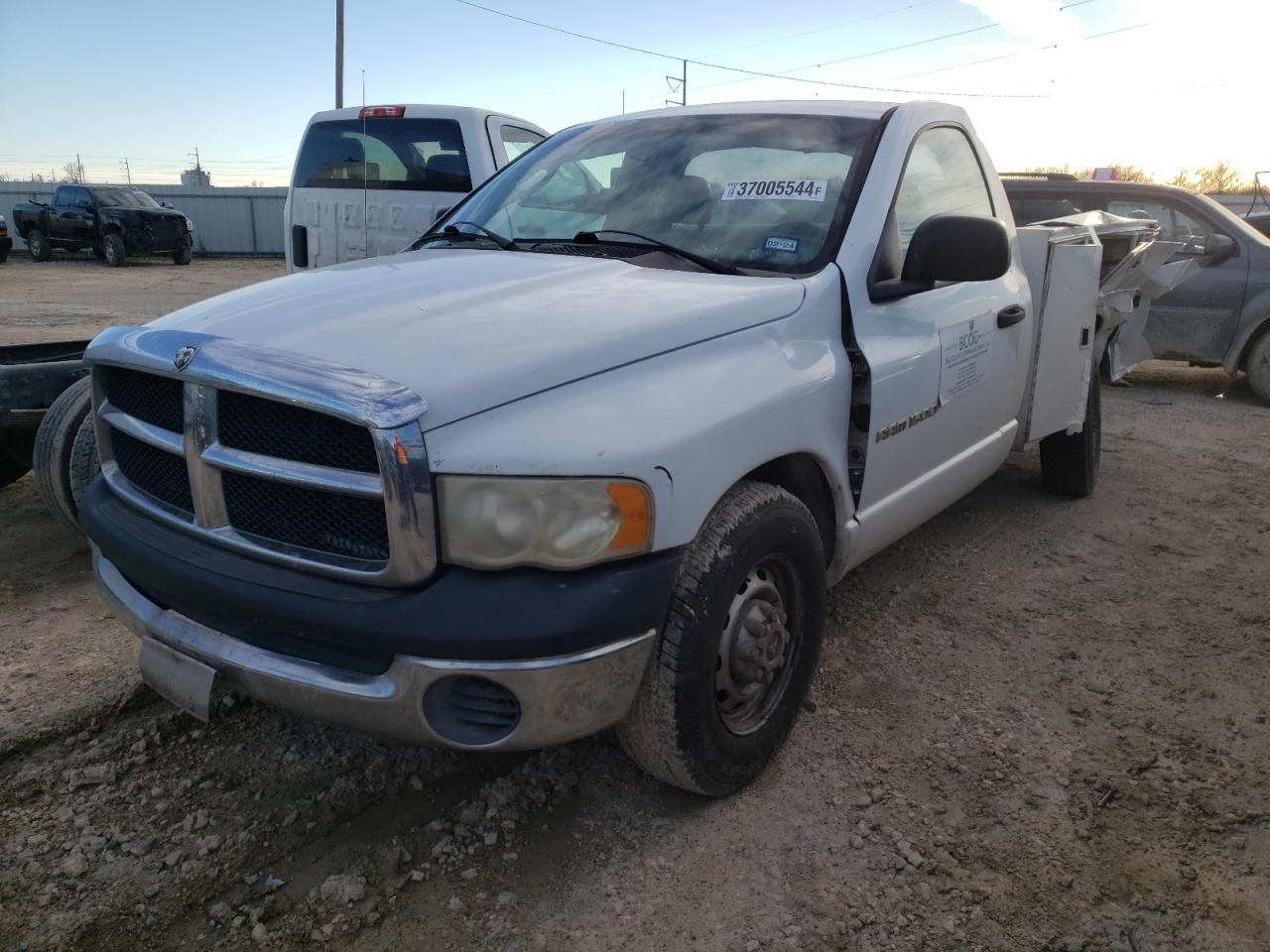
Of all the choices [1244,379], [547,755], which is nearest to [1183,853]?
[547,755]

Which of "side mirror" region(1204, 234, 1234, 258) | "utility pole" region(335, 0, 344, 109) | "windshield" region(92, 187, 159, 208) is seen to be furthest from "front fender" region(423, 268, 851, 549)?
"windshield" region(92, 187, 159, 208)

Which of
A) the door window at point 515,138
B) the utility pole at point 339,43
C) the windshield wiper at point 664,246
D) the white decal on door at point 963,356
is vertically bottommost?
the white decal on door at point 963,356

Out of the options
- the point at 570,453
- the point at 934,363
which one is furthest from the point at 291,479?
the point at 934,363

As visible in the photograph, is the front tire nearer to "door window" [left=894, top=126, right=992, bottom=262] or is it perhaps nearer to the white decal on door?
the white decal on door

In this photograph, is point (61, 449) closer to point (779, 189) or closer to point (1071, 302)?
point (779, 189)

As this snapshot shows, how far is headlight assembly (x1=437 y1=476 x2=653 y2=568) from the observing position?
1.84 meters

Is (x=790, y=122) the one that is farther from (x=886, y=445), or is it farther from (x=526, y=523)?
(x=526, y=523)

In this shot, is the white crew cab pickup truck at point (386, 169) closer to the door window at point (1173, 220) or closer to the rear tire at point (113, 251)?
the door window at point (1173, 220)

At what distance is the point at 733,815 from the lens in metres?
2.40

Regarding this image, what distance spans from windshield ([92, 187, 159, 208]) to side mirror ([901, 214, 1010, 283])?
24.9 metres

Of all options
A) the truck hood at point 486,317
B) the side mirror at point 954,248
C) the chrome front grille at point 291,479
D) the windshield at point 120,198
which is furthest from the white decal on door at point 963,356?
the windshield at point 120,198

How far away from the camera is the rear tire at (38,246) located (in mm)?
23688

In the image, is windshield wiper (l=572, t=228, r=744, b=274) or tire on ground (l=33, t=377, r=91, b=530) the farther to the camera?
tire on ground (l=33, t=377, r=91, b=530)

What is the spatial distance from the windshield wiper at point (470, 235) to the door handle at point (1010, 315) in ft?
6.05
